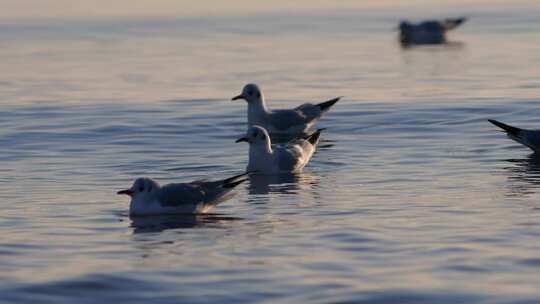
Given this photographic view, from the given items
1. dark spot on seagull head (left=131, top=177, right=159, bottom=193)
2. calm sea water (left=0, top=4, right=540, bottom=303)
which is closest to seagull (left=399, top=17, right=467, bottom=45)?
calm sea water (left=0, top=4, right=540, bottom=303)

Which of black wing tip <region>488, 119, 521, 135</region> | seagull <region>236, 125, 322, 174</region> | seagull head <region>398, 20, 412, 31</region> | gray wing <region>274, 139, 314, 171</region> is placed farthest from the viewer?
seagull head <region>398, 20, 412, 31</region>

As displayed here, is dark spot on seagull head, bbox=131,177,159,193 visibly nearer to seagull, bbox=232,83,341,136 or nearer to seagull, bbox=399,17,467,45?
seagull, bbox=232,83,341,136

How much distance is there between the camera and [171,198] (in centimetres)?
1534

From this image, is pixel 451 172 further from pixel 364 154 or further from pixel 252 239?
pixel 252 239

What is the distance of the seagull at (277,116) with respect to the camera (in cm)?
2373

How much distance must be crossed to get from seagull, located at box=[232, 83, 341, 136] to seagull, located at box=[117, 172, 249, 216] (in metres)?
8.19

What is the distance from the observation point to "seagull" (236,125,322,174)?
61.6ft

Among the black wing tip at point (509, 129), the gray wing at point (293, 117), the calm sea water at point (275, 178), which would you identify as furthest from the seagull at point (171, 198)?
the gray wing at point (293, 117)

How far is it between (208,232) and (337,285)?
10.1ft

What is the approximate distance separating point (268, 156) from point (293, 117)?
4988 mm

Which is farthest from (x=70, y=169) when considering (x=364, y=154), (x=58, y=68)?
(x=58, y=68)

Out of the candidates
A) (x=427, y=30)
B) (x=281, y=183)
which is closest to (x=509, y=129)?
(x=281, y=183)

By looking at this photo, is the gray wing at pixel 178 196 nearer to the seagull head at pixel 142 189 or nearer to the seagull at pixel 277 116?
the seagull head at pixel 142 189

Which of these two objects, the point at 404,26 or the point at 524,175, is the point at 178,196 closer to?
the point at 524,175
